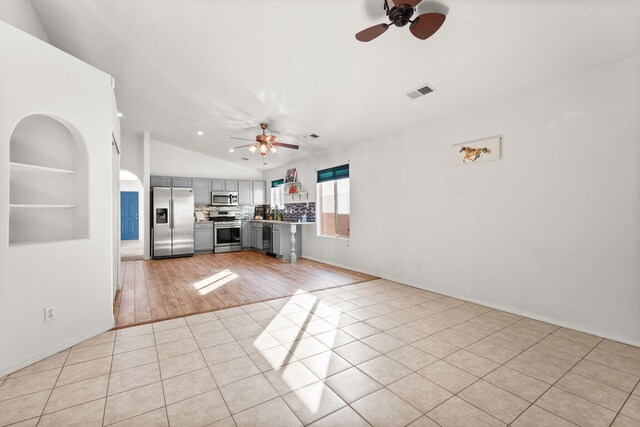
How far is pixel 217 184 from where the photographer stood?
8883 mm

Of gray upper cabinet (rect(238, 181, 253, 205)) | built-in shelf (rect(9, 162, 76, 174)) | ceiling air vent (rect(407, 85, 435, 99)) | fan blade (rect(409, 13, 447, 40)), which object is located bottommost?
built-in shelf (rect(9, 162, 76, 174))

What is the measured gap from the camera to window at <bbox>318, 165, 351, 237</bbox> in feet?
21.3

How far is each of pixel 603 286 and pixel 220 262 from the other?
22.2ft

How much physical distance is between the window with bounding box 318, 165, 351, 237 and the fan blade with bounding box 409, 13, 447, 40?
4.03m

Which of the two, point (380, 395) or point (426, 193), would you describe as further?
point (426, 193)

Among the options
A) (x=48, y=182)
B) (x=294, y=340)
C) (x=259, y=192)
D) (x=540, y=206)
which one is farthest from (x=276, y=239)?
(x=540, y=206)

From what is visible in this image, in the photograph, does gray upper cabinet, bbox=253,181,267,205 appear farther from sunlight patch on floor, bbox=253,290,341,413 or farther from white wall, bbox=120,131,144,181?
sunlight patch on floor, bbox=253,290,341,413

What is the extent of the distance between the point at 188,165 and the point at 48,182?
19.0 ft

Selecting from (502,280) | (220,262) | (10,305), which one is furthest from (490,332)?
(220,262)

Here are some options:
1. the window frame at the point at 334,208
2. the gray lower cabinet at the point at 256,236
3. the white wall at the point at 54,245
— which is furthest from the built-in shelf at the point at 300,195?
the white wall at the point at 54,245

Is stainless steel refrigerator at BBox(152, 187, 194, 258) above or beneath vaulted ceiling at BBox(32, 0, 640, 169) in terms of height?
beneath

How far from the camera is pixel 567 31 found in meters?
2.55

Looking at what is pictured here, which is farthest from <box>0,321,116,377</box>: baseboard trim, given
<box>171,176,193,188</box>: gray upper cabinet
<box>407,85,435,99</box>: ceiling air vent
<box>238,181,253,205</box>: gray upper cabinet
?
<box>238,181,253,205</box>: gray upper cabinet

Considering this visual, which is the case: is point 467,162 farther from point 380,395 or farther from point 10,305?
point 10,305
